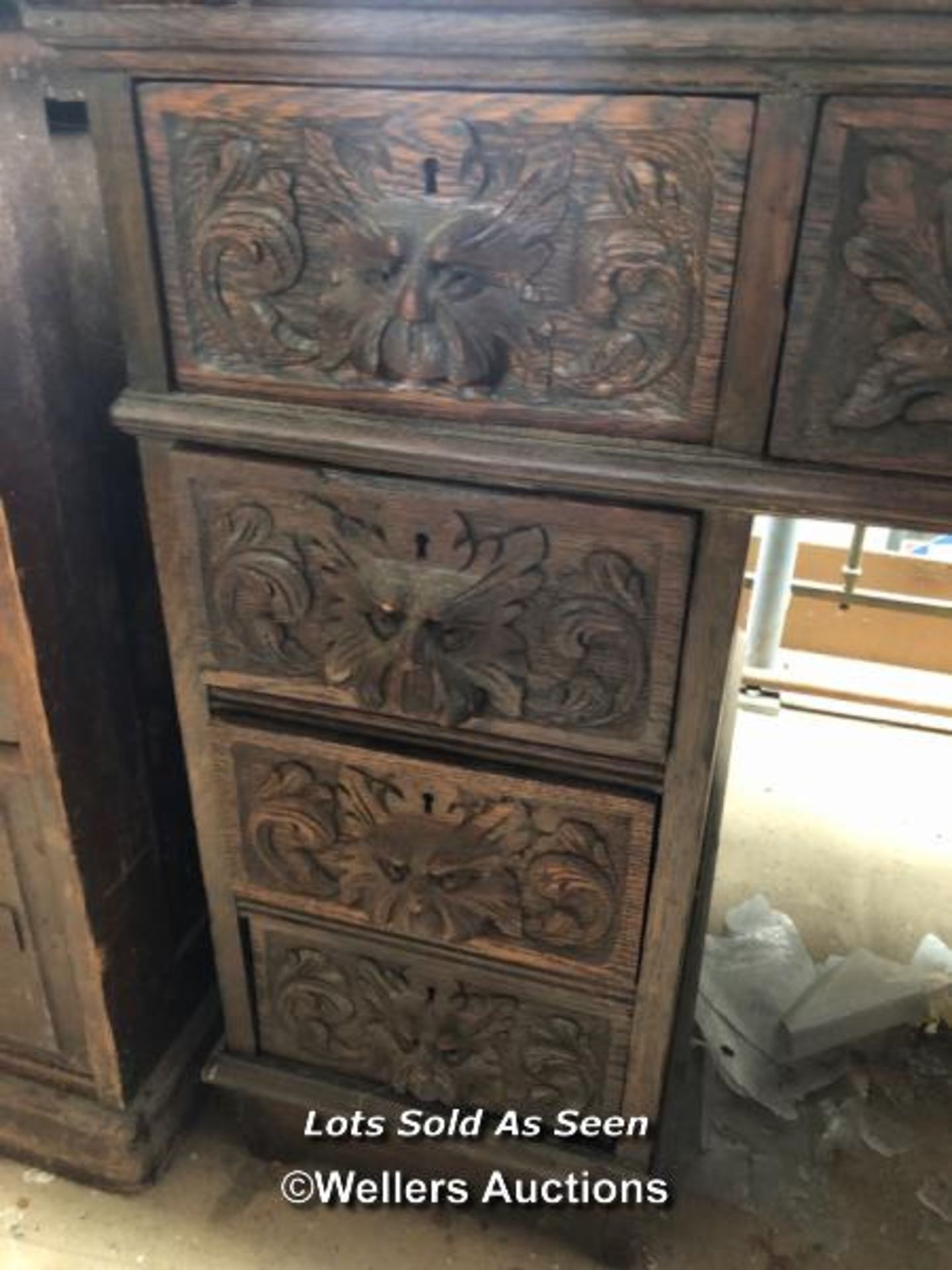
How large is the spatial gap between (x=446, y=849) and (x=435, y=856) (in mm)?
12

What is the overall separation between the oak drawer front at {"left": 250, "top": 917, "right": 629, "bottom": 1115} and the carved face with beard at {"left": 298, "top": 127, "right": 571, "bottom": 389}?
551mm

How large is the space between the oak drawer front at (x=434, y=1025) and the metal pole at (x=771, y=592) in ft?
3.36

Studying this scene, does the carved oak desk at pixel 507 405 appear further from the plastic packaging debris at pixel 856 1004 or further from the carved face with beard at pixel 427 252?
the plastic packaging debris at pixel 856 1004

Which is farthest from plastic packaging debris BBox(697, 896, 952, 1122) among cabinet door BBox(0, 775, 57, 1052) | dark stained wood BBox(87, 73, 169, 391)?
dark stained wood BBox(87, 73, 169, 391)

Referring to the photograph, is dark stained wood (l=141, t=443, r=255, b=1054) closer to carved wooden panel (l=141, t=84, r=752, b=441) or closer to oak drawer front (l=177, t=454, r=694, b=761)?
oak drawer front (l=177, t=454, r=694, b=761)

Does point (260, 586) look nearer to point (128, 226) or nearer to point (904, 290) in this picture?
point (128, 226)

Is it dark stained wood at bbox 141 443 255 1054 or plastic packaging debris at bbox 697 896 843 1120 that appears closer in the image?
dark stained wood at bbox 141 443 255 1054

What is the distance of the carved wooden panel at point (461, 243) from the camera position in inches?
25.3

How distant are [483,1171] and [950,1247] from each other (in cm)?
49

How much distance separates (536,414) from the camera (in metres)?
0.73

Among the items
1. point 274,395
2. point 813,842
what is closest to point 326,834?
point 274,395

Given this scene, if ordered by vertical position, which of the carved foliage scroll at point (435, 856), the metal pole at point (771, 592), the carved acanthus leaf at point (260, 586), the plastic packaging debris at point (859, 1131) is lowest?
the plastic packaging debris at point (859, 1131)

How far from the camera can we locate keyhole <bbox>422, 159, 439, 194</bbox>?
0.67m

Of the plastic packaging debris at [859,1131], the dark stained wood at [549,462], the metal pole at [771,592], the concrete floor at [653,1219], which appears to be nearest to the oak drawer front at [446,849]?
the dark stained wood at [549,462]
